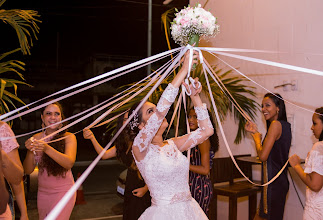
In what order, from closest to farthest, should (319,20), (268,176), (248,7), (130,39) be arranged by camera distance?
(268,176)
(319,20)
(248,7)
(130,39)

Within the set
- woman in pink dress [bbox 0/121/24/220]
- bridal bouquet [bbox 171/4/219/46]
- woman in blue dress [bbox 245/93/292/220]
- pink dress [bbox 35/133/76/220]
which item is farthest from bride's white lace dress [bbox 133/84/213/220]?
woman in blue dress [bbox 245/93/292/220]

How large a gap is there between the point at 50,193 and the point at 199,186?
52.3 inches

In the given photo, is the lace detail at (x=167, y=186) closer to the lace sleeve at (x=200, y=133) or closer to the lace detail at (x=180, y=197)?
the lace detail at (x=180, y=197)

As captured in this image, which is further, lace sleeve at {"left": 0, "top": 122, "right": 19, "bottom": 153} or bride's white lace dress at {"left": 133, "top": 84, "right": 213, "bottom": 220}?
bride's white lace dress at {"left": 133, "top": 84, "right": 213, "bottom": 220}

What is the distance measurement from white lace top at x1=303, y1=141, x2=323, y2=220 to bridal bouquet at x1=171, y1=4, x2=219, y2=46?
1.16 metres

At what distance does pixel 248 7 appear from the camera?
190 inches

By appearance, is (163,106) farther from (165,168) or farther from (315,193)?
(315,193)

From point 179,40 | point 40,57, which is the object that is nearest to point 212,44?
point 179,40

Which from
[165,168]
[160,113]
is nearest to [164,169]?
[165,168]

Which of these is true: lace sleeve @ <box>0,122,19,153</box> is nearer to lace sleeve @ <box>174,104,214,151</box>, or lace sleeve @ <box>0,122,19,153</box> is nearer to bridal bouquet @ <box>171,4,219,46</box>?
lace sleeve @ <box>174,104,214,151</box>

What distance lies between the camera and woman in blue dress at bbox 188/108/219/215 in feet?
10.3

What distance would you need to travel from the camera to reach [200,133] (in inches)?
96.3

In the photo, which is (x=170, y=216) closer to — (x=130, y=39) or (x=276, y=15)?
(x=276, y=15)

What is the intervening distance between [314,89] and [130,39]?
18918mm
